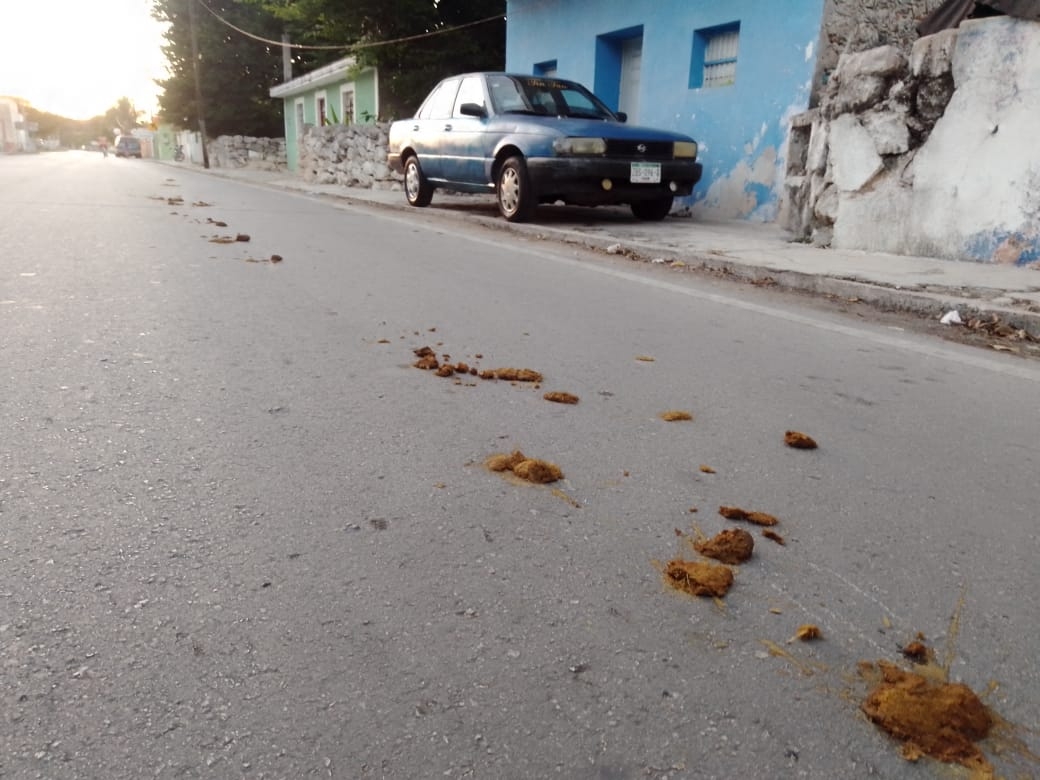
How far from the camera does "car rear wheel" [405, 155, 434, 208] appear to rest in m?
12.3

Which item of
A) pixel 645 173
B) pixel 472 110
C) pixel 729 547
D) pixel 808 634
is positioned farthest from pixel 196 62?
pixel 808 634

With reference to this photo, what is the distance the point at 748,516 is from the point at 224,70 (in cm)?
4144

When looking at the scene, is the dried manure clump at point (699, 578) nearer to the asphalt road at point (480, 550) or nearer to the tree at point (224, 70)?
the asphalt road at point (480, 550)

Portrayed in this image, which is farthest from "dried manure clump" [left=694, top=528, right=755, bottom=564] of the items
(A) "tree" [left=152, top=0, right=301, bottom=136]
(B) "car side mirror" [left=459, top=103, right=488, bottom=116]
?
(A) "tree" [left=152, top=0, right=301, bottom=136]

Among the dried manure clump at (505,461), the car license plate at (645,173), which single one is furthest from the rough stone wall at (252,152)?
the dried manure clump at (505,461)

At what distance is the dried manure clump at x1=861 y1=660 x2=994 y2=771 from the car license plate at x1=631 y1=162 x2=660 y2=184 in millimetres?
8313

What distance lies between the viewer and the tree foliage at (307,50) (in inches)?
779

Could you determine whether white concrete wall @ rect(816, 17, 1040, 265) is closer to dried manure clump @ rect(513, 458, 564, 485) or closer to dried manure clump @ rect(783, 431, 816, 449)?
dried manure clump @ rect(783, 431, 816, 449)

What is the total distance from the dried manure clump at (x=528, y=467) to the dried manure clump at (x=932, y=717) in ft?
3.62

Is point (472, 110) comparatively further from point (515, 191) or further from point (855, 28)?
point (855, 28)

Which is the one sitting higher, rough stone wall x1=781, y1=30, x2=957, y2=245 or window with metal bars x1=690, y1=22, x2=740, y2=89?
window with metal bars x1=690, y1=22, x2=740, y2=89

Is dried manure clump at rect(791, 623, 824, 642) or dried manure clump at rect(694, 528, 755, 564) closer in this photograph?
dried manure clump at rect(791, 623, 824, 642)

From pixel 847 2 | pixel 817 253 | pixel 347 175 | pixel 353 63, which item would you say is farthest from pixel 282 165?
pixel 817 253

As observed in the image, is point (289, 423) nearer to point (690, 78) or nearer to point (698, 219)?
point (698, 219)
